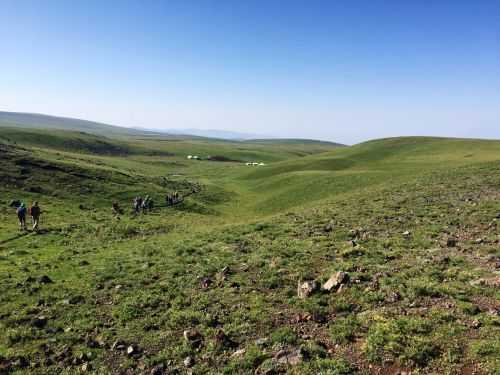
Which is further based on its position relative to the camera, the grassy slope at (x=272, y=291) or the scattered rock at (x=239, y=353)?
the scattered rock at (x=239, y=353)

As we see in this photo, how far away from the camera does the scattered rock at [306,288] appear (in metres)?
14.3

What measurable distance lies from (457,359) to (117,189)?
164 feet

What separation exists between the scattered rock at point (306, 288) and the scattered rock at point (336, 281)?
1.33 feet

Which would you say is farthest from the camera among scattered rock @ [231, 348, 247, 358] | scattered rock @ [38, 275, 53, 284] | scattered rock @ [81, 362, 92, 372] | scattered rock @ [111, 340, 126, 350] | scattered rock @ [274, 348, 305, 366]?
scattered rock @ [38, 275, 53, 284]

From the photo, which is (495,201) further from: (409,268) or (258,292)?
(258,292)

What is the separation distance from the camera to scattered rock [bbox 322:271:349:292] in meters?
14.5

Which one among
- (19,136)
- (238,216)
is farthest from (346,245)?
(19,136)

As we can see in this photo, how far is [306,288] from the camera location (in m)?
14.7

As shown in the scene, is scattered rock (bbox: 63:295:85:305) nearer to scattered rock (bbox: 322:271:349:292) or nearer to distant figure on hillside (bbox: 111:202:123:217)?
scattered rock (bbox: 322:271:349:292)

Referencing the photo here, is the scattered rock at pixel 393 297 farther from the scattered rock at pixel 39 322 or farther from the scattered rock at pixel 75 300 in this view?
the scattered rock at pixel 39 322

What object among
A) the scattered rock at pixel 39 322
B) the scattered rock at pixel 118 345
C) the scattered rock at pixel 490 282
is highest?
the scattered rock at pixel 490 282

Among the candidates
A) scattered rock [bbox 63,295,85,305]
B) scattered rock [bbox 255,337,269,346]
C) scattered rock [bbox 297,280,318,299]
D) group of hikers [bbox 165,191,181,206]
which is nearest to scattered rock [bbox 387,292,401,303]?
scattered rock [bbox 297,280,318,299]

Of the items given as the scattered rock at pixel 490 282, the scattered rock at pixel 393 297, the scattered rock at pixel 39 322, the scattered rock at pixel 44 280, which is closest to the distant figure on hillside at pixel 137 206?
the scattered rock at pixel 44 280

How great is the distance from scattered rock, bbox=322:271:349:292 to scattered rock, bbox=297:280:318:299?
406 mm
